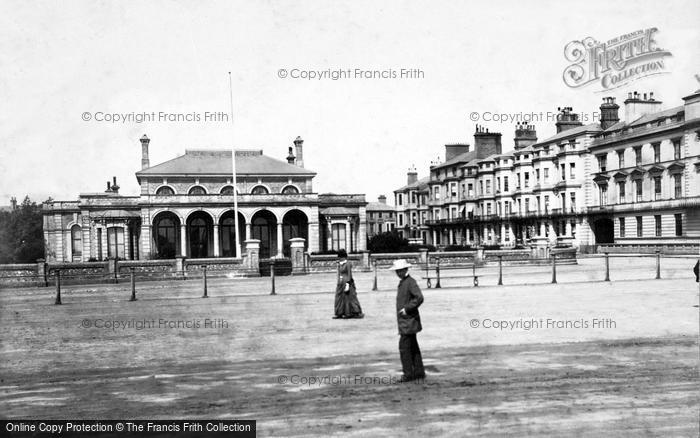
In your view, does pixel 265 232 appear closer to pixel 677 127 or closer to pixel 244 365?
pixel 677 127

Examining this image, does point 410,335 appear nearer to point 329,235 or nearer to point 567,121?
point 329,235

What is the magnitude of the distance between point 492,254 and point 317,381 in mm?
26608

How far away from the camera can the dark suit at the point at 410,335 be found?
7.21 m

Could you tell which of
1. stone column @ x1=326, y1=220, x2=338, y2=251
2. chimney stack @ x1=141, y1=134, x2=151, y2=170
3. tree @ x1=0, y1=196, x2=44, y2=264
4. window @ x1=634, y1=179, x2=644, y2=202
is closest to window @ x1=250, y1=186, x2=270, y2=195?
stone column @ x1=326, y1=220, x2=338, y2=251

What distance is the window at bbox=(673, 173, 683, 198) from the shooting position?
37.1 meters

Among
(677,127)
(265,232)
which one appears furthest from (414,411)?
(265,232)

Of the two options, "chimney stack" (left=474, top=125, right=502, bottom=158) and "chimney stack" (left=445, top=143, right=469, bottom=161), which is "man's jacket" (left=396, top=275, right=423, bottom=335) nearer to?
"chimney stack" (left=474, top=125, right=502, bottom=158)

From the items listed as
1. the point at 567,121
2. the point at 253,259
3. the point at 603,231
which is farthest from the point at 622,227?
the point at 253,259

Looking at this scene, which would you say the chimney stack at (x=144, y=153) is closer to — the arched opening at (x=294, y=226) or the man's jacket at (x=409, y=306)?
the arched opening at (x=294, y=226)

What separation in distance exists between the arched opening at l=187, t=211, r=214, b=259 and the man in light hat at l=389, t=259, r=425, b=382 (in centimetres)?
4356

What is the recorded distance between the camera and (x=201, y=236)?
1967 inches

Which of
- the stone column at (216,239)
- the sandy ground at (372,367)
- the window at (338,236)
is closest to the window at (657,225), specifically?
the window at (338,236)

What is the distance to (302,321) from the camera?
12.3 m

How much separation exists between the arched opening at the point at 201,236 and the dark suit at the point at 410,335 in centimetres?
4360
